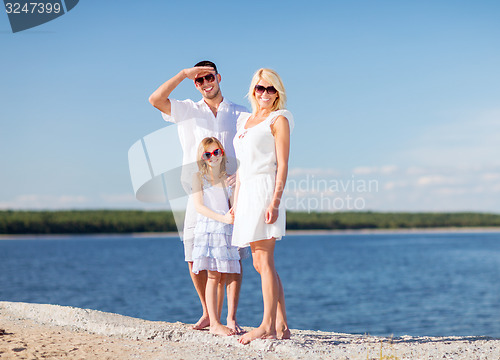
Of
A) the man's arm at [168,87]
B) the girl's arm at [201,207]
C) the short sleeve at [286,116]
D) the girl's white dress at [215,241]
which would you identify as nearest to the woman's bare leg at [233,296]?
the girl's white dress at [215,241]

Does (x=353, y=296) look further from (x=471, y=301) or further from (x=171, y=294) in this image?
(x=171, y=294)

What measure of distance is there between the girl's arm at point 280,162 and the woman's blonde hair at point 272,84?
225 millimetres

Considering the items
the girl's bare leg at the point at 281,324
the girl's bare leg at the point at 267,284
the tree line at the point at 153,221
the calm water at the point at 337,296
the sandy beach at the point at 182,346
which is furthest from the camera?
the tree line at the point at 153,221

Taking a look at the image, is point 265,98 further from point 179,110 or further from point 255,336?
point 255,336

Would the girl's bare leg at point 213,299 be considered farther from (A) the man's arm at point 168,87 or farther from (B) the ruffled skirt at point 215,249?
(A) the man's arm at point 168,87

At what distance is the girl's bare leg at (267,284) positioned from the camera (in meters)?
4.46

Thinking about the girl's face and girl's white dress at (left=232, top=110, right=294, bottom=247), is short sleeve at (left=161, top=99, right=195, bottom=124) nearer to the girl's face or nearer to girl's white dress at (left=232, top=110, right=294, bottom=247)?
the girl's face

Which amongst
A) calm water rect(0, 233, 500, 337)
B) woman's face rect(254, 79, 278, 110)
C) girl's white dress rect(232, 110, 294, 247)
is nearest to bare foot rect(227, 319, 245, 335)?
girl's white dress rect(232, 110, 294, 247)

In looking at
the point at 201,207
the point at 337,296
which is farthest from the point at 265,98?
the point at 337,296

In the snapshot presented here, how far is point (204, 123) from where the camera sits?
16.6 ft

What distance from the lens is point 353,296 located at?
78.2ft

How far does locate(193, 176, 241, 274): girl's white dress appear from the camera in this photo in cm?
486

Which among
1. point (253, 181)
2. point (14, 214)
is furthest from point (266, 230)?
point (14, 214)

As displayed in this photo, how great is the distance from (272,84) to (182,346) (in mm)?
2389
